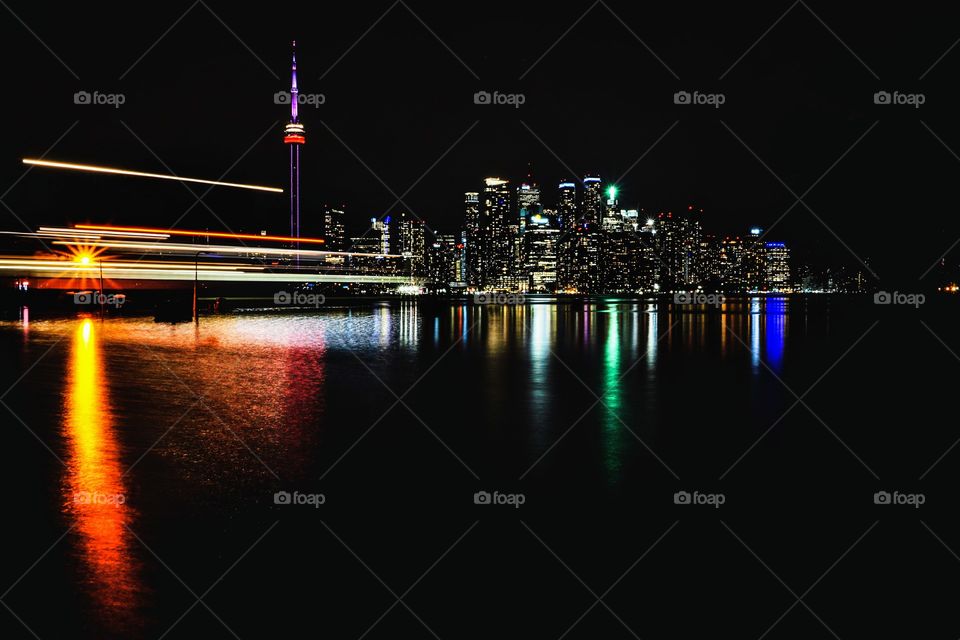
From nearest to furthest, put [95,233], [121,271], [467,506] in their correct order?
[467,506] < [95,233] < [121,271]

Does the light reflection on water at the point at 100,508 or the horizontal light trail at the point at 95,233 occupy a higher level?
the horizontal light trail at the point at 95,233

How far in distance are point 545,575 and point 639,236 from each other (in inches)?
5572

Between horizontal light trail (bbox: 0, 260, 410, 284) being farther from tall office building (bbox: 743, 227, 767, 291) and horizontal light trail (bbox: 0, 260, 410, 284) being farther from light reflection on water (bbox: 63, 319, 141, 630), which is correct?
tall office building (bbox: 743, 227, 767, 291)

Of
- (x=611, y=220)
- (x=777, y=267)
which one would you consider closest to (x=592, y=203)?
(x=611, y=220)

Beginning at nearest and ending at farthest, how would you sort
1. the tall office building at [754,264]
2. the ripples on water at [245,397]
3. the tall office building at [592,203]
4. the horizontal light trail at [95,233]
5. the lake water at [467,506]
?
the lake water at [467,506] → the ripples on water at [245,397] → the horizontal light trail at [95,233] → the tall office building at [592,203] → the tall office building at [754,264]

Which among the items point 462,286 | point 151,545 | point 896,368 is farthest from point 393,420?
point 462,286

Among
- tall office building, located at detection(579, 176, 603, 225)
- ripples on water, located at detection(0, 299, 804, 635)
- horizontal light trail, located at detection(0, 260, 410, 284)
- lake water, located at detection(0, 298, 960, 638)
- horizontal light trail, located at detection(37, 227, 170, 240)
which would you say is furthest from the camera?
tall office building, located at detection(579, 176, 603, 225)

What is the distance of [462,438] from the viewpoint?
8.84 m

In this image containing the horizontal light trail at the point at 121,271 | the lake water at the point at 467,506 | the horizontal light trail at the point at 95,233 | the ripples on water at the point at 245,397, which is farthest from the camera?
the horizontal light trail at the point at 95,233

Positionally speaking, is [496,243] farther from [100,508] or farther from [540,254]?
[100,508]

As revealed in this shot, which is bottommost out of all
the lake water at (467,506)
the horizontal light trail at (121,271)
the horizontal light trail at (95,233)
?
the lake water at (467,506)

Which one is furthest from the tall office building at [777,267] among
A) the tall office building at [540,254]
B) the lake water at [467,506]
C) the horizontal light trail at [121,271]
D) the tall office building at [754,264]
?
the lake water at [467,506]

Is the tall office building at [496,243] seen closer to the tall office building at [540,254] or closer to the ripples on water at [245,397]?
the tall office building at [540,254]

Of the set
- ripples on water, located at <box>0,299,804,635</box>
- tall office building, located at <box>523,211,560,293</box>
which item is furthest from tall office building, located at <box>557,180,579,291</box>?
ripples on water, located at <box>0,299,804,635</box>
